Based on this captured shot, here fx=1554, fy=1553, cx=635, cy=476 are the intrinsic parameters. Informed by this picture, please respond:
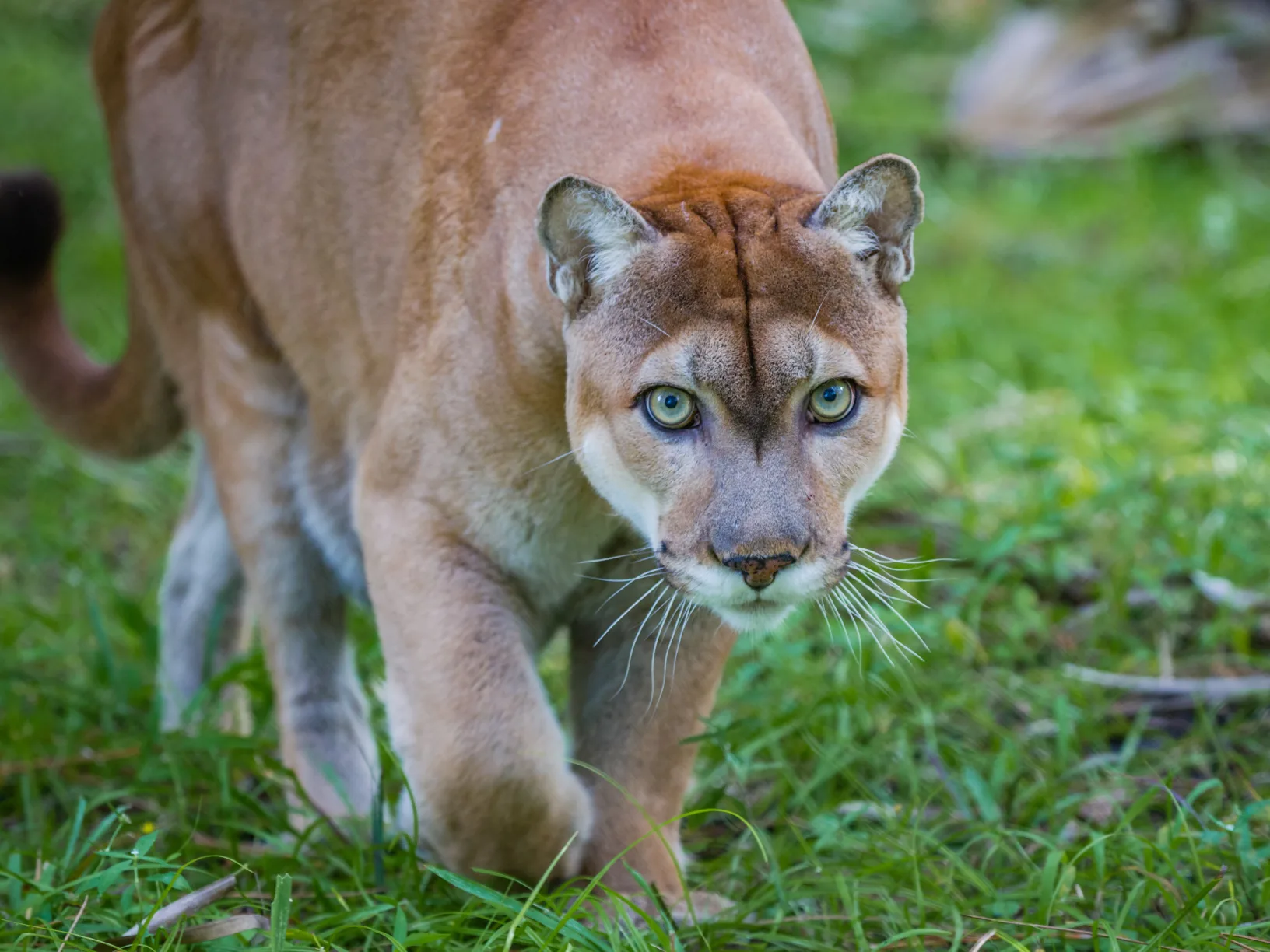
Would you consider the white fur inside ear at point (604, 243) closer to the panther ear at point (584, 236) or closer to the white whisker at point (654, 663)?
the panther ear at point (584, 236)

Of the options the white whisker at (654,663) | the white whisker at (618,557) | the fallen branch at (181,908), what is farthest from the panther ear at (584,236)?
the fallen branch at (181,908)

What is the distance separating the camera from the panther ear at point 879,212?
8.32ft

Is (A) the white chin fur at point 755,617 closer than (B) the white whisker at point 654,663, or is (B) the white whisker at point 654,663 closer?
(A) the white chin fur at point 755,617

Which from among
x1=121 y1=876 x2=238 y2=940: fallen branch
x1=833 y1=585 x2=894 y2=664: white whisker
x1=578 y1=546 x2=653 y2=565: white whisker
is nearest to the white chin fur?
x1=833 y1=585 x2=894 y2=664: white whisker

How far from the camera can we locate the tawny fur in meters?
2.53

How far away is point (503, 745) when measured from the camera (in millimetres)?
2873

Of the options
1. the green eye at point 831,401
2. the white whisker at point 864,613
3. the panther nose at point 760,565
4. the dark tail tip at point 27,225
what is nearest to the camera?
the panther nose at point 760,565

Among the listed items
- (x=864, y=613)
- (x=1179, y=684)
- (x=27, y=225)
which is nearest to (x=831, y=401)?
(x=864, y=613)

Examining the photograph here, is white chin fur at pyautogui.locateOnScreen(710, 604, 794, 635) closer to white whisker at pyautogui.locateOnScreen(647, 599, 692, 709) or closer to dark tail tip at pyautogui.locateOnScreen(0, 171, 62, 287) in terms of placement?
white whisker at pyautogui.locateOnScreen(647, 599, 692, 709)

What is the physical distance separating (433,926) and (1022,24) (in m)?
7.46

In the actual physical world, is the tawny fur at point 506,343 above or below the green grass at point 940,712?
above

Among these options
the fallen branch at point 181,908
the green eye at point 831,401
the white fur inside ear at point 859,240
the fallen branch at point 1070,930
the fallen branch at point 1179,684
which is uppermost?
the white fur inside ear at point 859,240

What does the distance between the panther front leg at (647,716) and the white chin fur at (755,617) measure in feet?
1.40

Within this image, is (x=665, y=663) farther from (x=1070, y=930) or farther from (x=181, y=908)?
(x=181, y=908)
